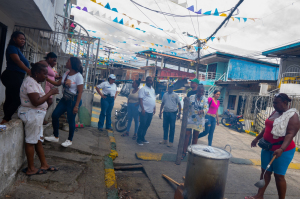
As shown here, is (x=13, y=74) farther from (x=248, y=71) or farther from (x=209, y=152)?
(x=248, y=71)

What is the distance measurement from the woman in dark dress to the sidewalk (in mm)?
993

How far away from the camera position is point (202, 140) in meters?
7.85

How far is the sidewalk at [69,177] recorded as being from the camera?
277 cm

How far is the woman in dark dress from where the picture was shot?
343cm

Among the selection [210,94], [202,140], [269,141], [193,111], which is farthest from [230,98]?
[269,141]

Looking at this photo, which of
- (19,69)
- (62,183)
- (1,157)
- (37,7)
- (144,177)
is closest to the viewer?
(1,157)

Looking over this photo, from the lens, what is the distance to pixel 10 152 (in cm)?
269

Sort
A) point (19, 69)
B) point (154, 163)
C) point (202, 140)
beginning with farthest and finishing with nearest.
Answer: point (202, 140)
point (154, 163)
point (19, 69)

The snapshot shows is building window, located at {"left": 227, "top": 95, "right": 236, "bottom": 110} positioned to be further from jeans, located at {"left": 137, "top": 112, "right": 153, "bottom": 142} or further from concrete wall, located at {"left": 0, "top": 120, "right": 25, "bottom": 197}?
concrete wall, located at {"left": 0, "top": 120, "right": 25, "bottom": 197}

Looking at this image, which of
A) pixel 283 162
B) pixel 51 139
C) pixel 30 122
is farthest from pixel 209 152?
pixel 51 139

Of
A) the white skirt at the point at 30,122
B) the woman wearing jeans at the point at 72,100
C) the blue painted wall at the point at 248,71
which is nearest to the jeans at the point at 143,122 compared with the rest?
the woman wearing jeans at the point at 72,100

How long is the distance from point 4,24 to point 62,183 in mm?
4446

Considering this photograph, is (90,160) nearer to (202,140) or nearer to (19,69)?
(19,69)

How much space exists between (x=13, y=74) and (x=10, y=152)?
1449 millimetres
